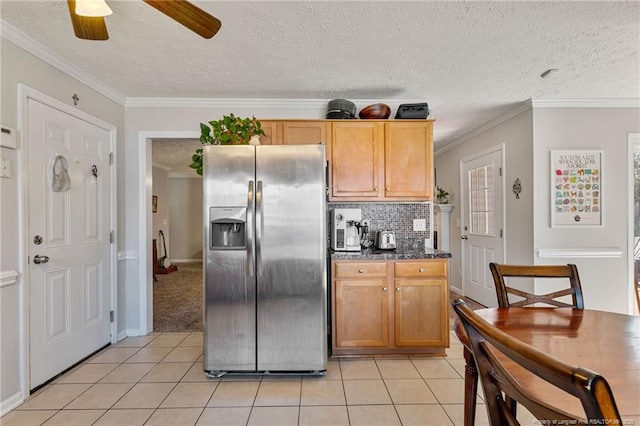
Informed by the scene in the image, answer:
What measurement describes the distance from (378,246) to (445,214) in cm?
261

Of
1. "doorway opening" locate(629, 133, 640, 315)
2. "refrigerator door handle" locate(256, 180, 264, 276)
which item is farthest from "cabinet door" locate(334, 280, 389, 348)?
"doorway opening" locate(629, 133, 640, 315)

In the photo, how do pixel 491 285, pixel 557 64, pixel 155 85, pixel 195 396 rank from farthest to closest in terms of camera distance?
1. pixel 491 285
2. pixel 155 85
3. pixel 557 64
4. pixel 195 396

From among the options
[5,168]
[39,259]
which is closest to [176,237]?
[39,259]

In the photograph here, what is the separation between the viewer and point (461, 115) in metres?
3.74

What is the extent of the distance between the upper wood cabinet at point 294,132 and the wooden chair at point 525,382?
239 cm

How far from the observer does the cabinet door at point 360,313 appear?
2656 millimetres

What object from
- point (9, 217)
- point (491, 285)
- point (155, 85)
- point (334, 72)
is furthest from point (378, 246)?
point (9, 217)

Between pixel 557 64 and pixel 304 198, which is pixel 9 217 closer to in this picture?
pixel 304 198

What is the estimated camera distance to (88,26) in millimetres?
1515

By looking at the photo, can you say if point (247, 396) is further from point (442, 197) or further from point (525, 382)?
point (442, 197)

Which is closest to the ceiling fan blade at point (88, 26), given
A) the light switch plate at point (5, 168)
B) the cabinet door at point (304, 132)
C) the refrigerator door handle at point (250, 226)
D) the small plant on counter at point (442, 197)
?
the light switch plate at point (5, 168)

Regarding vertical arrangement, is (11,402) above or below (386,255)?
below

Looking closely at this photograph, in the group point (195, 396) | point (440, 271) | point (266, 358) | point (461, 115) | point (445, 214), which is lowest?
point (195, 396)

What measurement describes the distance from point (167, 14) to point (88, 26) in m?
0.45
